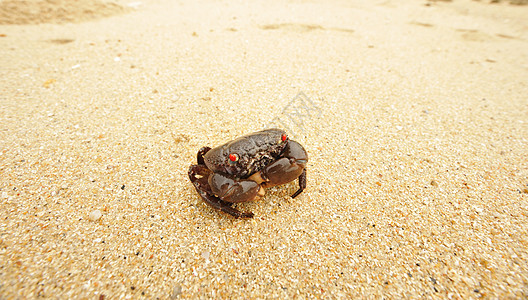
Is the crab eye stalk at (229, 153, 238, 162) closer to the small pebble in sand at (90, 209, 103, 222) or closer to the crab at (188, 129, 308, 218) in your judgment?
the crab at (188, 129, 308, 218)

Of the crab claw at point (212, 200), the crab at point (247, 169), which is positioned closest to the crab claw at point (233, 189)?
the crab at point (247, 169)

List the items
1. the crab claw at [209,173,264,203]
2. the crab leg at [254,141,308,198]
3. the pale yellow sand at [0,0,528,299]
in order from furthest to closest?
the crab leg at [254,141,308,198], the crab claw at [209,173,264,203], the pale yellow sand at [0,0,528,299]

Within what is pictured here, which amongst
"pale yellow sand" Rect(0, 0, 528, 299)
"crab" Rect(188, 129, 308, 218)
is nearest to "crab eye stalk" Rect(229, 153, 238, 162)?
"crab" Rect(188, 129, 308, 218)

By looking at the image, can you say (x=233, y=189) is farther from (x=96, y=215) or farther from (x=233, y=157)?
(x=96, y=215)

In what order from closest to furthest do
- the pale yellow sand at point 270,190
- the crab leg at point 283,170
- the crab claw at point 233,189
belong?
A: the pale yellow sand at point 270,190 < the crab claw at point 233,189 < the crab leg at point 283,170

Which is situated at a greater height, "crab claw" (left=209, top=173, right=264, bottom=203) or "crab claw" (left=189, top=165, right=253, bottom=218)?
"crab claw" (left=209, top=173, right=264, bottom=203)

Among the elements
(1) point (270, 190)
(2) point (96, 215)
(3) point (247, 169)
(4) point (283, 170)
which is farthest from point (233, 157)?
(2) point (96, 215)

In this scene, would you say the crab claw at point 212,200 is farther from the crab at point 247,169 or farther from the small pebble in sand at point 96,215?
the small pebble in sand at point 96,215

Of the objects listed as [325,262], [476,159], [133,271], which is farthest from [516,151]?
[133,271]

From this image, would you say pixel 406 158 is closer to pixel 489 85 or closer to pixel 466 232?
pixel 466 232
